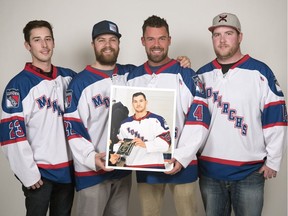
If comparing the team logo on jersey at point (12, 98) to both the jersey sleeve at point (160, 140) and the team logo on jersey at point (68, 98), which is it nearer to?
the team logo on jersey at point (68, 98)

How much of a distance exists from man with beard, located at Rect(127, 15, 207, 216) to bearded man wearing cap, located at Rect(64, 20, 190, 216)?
0.14 metres

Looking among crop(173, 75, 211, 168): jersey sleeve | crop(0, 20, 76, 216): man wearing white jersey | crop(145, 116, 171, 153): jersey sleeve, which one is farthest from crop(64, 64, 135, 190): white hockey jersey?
crop(173, 75, 211, 168): jersey sleeve

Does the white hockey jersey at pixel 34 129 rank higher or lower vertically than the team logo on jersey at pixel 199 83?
lower

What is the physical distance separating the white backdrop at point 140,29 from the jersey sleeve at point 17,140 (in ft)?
4.21

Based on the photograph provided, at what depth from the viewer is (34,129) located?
239 centimetres

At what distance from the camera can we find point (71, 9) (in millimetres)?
3521

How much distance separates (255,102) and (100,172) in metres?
1.17

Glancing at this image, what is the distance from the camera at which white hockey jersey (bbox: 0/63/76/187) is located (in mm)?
2301

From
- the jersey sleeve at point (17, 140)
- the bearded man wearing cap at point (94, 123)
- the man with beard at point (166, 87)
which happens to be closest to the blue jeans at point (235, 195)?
the man with beard at point (166, 87)

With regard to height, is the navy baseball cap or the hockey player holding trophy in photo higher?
the navy baseball cap

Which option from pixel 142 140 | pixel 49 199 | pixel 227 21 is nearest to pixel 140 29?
pixel 227 21

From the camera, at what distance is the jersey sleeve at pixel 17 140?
Answer: 229cm

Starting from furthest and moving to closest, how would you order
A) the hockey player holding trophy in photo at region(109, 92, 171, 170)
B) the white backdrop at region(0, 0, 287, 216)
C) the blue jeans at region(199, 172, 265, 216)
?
the white backdrop at region(0, 0, 287, 216)
the blue jeans at region(199, 172, 265, 216)
the hockey player holding trophy in photo at region(109, 92, 171, 170)

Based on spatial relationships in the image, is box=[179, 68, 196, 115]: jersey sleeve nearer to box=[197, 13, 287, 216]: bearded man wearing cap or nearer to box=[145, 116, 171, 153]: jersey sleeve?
box=[197, 13, 287, 216]: bearded man wearing cap
